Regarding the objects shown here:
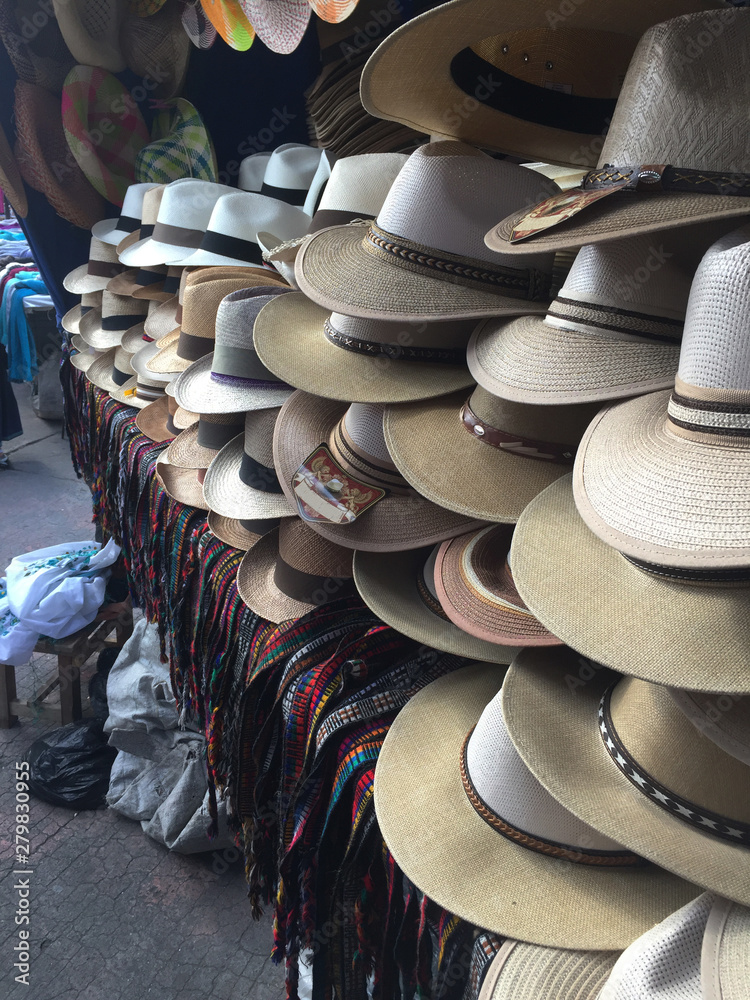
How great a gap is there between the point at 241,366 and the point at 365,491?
0.68 metres

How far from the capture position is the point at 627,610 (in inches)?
26.3

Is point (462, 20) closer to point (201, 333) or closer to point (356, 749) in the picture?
point (356, 749)

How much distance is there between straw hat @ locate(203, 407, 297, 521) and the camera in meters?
1.60

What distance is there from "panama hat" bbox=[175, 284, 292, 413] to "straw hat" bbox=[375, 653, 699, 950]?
3.12ft

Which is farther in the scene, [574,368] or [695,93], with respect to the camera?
[574,368]

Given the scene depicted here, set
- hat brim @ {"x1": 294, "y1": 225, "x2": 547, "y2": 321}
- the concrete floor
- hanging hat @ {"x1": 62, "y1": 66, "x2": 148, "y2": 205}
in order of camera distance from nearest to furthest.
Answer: hat brim @ {"x1": 294, "y1": 225, "x2": 547, "y2": 321} < the concrete floor < hanging hat @ {"x1": 62, "y1": 66, "x2": 148, "y2": 205}

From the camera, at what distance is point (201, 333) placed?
2.05 m

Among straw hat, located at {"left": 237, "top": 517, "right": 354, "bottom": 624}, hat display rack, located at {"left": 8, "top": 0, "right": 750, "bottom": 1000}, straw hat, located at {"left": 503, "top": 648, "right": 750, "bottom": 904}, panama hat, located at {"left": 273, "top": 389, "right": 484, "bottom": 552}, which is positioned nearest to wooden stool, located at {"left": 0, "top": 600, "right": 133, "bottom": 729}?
hat display rack, located at {"left": 8, "top": 0, "right": 750, "bottom": 1000}

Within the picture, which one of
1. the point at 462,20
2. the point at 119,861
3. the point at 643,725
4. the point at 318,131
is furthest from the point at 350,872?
the point at 318,131

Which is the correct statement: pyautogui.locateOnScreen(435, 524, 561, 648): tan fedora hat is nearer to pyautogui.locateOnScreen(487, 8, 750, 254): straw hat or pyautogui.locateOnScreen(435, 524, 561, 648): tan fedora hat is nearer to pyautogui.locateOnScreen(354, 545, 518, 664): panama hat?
pyautogui.locateOnScreen(354, 545, 518, 664): panama hat

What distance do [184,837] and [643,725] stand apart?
207 centimetres

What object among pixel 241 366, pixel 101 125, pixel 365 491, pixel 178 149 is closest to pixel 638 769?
pixel 365 491

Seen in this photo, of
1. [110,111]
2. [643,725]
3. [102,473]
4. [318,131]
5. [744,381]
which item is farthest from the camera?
[110,111]

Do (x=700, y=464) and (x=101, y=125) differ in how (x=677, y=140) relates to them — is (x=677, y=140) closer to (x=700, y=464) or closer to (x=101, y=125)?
(x=700, y=464)
